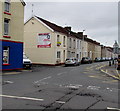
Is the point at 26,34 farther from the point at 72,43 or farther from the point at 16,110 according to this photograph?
the point at 16,110

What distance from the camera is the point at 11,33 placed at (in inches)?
755

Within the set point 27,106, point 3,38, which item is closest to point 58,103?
point 27,106

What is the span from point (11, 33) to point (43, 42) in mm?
11700

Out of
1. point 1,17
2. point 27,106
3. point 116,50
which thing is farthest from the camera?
point 116,50

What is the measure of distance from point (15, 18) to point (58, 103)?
16163mm

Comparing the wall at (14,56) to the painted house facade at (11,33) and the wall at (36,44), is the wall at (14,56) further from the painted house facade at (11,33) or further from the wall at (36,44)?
the wall at (36,44)

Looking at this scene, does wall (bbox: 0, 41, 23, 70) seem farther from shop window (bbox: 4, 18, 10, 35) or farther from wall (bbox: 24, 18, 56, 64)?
wall (bbox: 24, 18, 56, 64)

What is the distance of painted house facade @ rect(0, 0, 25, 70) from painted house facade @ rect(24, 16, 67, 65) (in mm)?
9578

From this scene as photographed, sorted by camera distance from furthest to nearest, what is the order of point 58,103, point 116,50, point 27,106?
point 116,50
point 58,103
point 27,106

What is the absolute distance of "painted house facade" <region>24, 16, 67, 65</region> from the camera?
97.3 feet

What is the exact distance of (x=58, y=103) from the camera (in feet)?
20.0

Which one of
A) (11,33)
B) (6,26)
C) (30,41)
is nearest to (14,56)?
(11,33)

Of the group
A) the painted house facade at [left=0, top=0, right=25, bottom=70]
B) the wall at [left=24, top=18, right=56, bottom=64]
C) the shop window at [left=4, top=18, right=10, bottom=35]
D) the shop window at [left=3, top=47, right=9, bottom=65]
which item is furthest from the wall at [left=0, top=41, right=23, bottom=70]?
the wall at [left=24, top=18, right=56, bottom=64]

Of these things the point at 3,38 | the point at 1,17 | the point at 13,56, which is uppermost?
the point at 1,17
